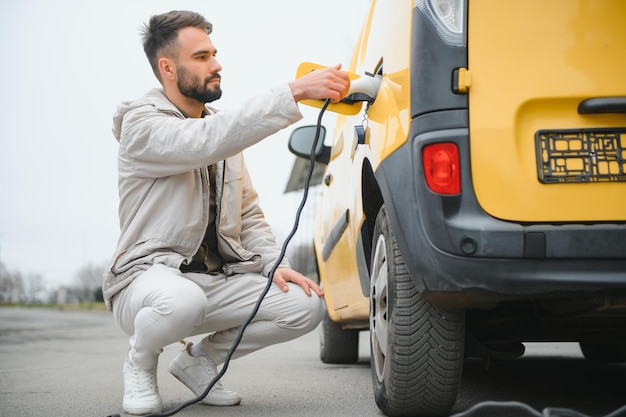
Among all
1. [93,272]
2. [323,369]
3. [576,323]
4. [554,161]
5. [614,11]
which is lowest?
[93,272]

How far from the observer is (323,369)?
4.95 m

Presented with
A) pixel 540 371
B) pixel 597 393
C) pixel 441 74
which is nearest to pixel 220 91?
pixel 441 74

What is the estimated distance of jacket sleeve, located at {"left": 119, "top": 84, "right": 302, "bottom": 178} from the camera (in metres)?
2.80

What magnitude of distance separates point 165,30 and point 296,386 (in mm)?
1821

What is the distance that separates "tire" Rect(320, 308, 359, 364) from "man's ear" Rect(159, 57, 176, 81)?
2.28 meters

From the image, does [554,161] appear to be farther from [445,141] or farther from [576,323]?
[576,323]

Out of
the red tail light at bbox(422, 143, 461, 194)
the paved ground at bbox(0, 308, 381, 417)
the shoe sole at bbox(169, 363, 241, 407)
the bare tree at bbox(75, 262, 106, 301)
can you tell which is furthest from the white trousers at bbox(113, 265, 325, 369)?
the bare tree at bbox(75, 262, 106, 301)

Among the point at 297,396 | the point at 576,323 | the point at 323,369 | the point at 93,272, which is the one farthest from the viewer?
the point at 93,272

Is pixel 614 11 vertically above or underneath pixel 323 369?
above

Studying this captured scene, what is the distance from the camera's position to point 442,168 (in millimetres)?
2209

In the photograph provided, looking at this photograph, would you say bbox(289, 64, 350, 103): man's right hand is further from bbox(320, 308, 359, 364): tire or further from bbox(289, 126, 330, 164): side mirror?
bbox(320, 308, 359, 364): tire

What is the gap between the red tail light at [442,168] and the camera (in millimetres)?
2189

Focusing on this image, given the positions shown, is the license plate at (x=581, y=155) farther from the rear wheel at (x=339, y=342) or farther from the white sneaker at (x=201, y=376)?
the rear wheel at (x=339, y=342)

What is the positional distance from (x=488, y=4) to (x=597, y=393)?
204 centimetres
